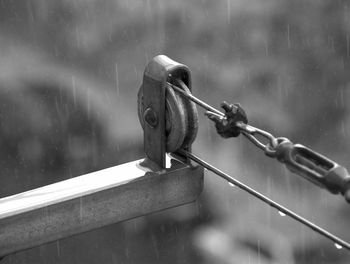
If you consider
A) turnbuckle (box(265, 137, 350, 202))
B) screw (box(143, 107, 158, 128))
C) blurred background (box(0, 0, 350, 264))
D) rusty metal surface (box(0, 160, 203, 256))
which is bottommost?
blurred background (box(0, 0, 350, 264))

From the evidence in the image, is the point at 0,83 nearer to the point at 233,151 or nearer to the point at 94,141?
the point at 94,141

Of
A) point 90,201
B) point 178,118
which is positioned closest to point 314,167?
point 178,118

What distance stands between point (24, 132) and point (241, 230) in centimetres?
262

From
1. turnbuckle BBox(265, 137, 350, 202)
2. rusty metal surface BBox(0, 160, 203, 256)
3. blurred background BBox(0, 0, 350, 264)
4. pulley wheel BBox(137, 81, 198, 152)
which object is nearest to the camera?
turnbuckle BBox(265, 137, 350, 202)

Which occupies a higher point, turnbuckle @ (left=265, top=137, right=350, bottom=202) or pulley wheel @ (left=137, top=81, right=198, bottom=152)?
turnbuckle @ (left=265, top=137, right=350, bottom=202)

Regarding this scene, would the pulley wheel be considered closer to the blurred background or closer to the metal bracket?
the metal bracket

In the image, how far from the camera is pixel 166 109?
3580mm

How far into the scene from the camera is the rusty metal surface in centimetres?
332

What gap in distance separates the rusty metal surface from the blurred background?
6151 mm

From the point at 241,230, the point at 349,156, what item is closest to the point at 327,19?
the point at 349,156

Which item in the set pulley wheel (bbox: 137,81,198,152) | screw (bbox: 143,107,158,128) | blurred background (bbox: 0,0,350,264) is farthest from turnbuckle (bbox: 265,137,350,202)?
blurred background (bbox: 0,0,350,264)

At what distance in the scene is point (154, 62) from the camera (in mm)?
3588

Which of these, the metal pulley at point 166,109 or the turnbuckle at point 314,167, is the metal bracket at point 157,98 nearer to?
the metal pulley at point 166,109

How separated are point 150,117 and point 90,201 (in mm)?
426
